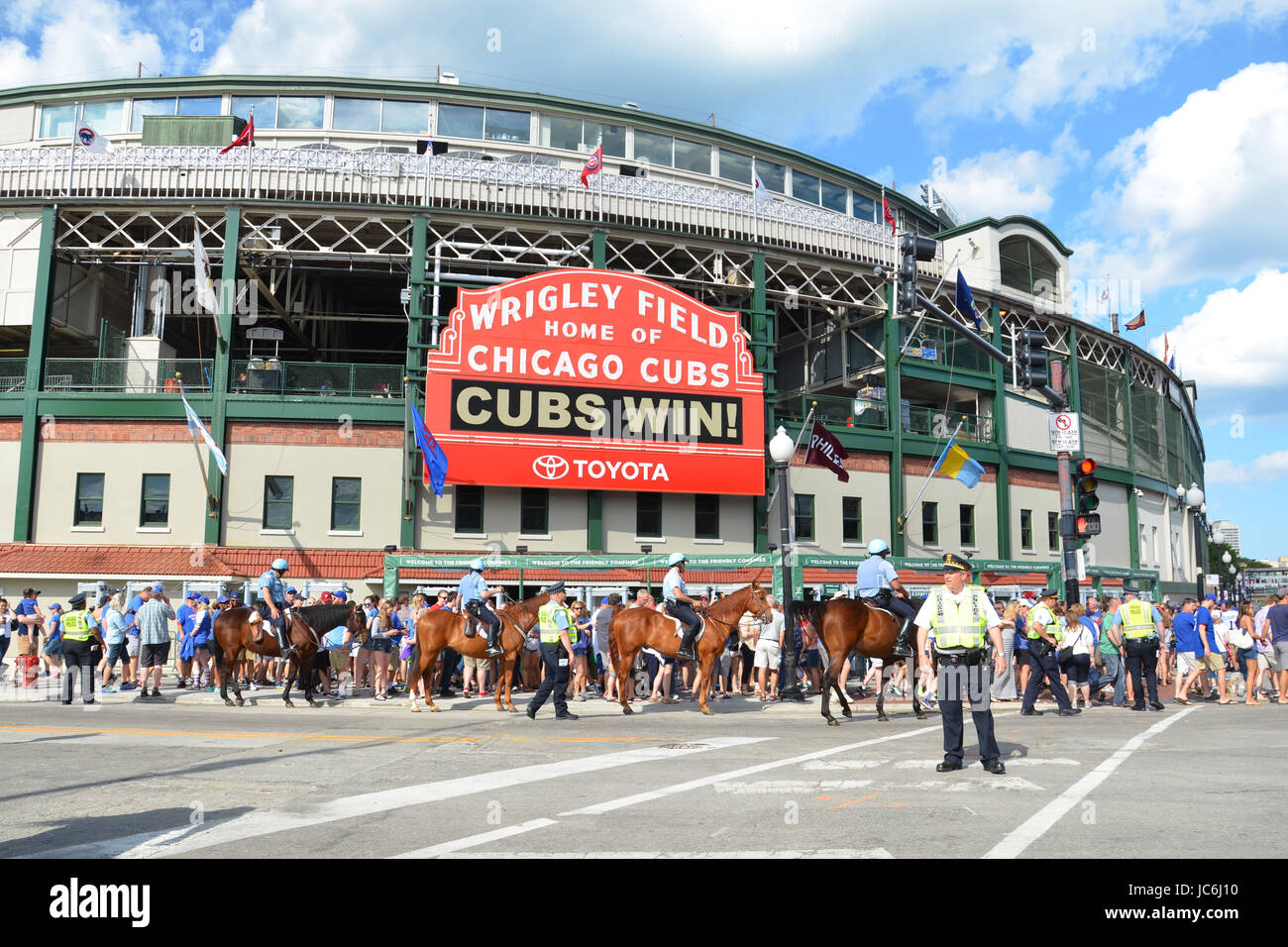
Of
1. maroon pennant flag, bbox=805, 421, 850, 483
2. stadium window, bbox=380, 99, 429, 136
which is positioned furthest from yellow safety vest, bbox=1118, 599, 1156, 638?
stadium window, bbox=380, 99, 429, 136

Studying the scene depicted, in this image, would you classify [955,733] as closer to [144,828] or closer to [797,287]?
[144,828]

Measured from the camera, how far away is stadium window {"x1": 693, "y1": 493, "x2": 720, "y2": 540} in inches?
1300

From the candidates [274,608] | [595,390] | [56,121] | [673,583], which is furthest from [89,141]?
[673,583]

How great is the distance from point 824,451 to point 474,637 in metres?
17.8

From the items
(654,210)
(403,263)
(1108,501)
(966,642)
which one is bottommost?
(966,642)

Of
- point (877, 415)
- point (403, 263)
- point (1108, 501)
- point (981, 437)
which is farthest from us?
point (1108, 501)

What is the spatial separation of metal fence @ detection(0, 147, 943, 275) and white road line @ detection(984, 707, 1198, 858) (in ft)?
83.8

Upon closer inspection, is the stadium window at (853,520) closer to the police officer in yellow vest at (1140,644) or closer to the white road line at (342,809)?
the police officer in yellow vest at (1140,644)

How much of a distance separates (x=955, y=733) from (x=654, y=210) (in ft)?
87.5

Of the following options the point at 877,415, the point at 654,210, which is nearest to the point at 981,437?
the point at 877,415

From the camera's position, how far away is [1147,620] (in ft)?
55.6

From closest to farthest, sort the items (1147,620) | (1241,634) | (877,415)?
(1147,620), (1241,634), (877,415)

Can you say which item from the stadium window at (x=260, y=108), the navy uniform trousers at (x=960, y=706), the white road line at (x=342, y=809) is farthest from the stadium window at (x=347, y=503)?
the navy uniform trousers at (x=960, y=706)

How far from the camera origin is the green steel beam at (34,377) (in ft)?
94.9
